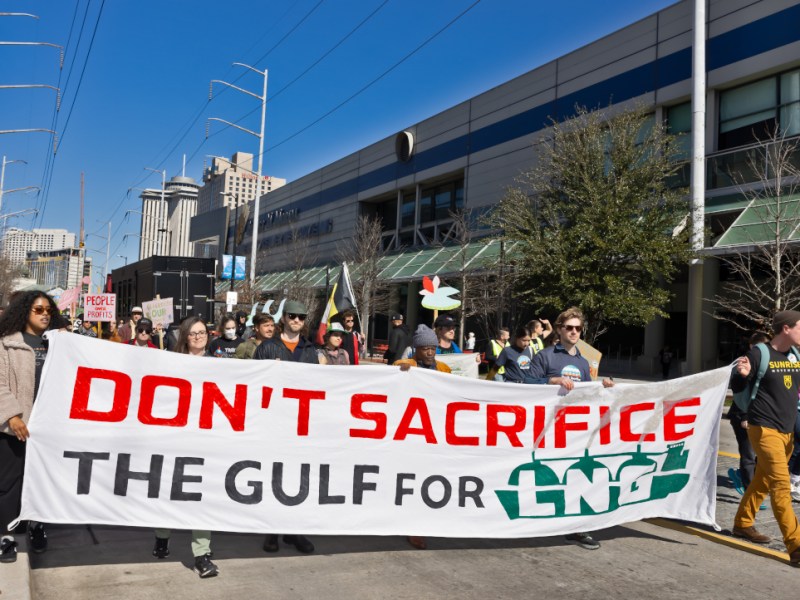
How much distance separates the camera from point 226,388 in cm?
500

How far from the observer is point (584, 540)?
5.61 m

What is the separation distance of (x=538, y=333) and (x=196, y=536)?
5.47 meters

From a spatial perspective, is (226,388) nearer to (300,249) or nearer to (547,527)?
(547,527)

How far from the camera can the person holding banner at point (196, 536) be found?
4656 millimetres

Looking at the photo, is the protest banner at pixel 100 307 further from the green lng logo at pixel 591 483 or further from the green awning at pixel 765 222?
the green awning at pixel 765 222

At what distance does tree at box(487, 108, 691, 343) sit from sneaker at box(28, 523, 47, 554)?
60.5 feet

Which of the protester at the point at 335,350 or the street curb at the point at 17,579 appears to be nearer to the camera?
the street curb at the point at 17,579

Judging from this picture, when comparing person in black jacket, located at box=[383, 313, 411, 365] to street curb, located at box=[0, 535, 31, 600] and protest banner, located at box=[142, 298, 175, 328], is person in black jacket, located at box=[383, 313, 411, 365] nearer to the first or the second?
street curb, located at box=[0, 535, 31, 600]

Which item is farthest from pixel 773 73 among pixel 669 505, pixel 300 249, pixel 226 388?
pixel 300 249

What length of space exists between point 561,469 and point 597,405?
58 cm

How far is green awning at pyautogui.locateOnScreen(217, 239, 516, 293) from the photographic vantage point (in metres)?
32.2

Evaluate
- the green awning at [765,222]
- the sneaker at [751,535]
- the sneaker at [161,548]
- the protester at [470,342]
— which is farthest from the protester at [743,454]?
the protester at [470,342]

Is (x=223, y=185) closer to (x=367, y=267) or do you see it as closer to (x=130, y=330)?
(x=367, y=267)

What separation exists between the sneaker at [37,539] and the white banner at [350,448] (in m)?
0.68
